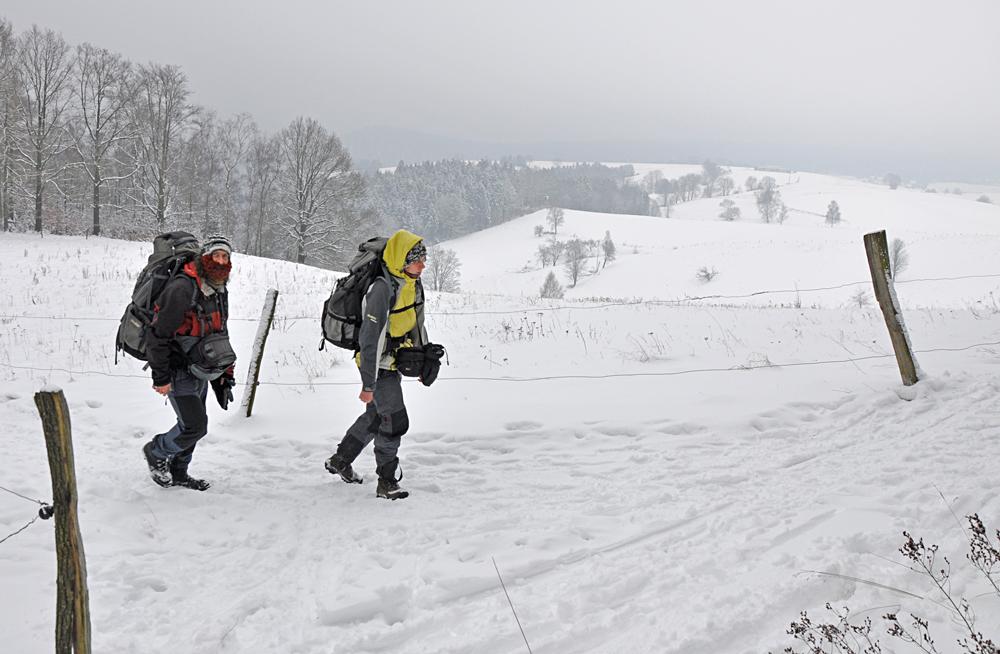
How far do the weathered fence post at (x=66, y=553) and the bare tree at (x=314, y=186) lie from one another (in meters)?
33.7

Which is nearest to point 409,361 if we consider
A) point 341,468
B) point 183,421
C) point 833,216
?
point 341,468

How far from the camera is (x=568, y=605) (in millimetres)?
3309

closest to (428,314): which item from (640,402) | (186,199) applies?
(640,402)

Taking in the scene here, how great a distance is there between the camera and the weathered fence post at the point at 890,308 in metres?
6.43

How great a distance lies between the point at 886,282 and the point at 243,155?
42414 mm

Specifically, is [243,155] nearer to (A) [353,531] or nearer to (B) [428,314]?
(B) [428,314]

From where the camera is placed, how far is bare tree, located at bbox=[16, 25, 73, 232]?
2845 centimetres

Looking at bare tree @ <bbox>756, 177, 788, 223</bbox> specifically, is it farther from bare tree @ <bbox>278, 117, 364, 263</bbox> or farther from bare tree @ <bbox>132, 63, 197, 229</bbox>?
bare tree @ <bbox>132, 63, 197, 229</bbox>

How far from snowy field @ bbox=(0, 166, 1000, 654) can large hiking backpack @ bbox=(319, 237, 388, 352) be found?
1.37 metres

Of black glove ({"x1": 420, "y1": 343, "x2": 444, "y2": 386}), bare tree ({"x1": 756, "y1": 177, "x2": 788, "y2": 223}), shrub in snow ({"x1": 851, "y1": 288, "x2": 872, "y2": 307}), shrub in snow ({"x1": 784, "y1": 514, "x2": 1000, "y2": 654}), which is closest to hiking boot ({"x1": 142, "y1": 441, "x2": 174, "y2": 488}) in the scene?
black glove ({"x1": 420, "y1": 343, "x2": 444, "y2": 386})

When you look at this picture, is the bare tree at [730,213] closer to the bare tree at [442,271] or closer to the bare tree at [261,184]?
the bare tree at [442,271]

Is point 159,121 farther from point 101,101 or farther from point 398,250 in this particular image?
point 398,250

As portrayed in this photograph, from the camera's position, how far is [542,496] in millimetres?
4840

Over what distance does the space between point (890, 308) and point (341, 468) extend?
6171mm
